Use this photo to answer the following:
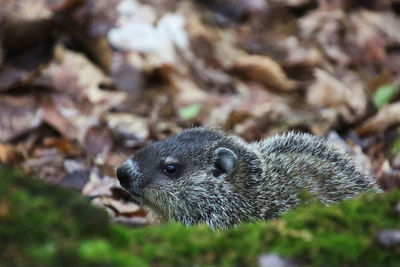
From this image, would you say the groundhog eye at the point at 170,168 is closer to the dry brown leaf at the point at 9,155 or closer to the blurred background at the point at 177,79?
the blurred background at the point at 177,79

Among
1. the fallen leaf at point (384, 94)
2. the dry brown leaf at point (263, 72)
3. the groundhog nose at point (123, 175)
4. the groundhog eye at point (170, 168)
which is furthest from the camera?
the dry brown leaf at point (263, 72)

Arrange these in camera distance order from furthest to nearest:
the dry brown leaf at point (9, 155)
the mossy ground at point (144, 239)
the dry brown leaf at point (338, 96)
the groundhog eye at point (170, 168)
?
the dry brown leaf at point (338, 96) < the dry brown leaf at point (9, 155) < the groundhog eye at point (170, 168) < the mossy ground at point (144, 239)

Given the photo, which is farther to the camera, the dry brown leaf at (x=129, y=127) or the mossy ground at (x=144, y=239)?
the dry brown leaf at (x=129, y=127)

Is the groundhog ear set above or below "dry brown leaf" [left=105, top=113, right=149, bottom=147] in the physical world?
below

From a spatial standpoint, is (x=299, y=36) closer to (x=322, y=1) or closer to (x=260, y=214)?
(x=322, y=1)

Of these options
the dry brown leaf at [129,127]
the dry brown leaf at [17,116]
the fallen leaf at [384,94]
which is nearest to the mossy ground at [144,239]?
the dry brown leaf at [129,127]

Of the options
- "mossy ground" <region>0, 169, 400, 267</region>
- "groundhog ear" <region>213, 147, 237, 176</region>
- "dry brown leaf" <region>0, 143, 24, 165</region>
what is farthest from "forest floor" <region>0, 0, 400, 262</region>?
"mossy ground" <region>0, 169, 400, 267</region>

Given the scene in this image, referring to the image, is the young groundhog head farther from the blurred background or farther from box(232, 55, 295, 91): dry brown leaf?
box(232, 55, 295, 91): dry brown leaf
